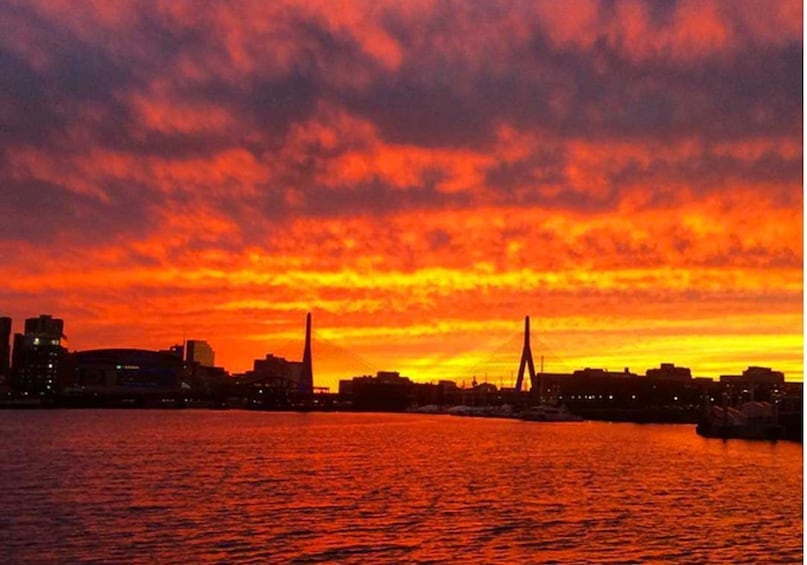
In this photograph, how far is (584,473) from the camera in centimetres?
6334

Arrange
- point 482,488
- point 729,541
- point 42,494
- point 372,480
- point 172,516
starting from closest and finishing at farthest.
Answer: point 729,541 < point 172,516 < point 42,494 < point 482,488 < point 372,480

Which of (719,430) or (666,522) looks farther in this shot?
(719,430)

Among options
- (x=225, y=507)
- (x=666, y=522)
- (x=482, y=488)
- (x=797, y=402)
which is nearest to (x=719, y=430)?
(x=797, y=402)

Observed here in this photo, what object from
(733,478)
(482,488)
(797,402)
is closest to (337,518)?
(482,488)

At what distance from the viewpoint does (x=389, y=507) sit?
43.8 metres

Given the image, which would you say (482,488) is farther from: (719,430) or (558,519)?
(719,430)

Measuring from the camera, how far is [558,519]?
→ 40719 millimetres

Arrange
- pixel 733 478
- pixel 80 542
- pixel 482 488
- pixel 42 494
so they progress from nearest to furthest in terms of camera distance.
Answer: pixel 80 542 < pixel 42 494 < pixel 482 488 < pixel 733 478

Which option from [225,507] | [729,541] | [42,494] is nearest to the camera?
[729,541]

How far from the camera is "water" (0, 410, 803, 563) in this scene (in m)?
32.7

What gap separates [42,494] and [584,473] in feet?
121

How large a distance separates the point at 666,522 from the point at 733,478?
78.0 feet

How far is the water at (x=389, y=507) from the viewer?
32688 millimetres

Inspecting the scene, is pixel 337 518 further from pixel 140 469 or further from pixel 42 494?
pixel 140 469
